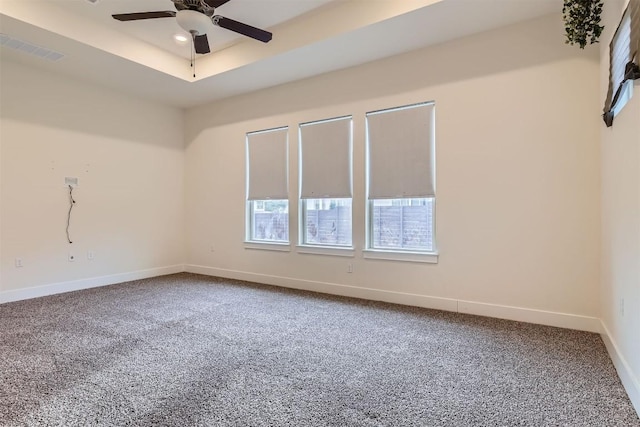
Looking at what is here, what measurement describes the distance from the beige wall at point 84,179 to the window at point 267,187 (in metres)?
1.69

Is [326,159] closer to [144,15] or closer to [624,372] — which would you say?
[144,15]

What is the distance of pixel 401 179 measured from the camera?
4141mm

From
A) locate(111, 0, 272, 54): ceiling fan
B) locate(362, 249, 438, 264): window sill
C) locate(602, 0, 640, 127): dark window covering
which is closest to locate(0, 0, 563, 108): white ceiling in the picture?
locate(111, 0, 272, 54): ceiling fan

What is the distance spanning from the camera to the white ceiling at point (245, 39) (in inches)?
132

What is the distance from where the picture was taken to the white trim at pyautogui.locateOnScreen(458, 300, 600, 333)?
3146 millimetres

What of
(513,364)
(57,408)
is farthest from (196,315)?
(513,364)

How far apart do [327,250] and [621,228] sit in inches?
123

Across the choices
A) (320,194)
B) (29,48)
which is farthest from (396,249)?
(29,48)

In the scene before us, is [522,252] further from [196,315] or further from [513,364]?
[196,315]

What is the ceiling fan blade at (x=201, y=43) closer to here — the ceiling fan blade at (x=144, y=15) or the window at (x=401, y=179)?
the ceiling fan blade at (x=144, y=15)

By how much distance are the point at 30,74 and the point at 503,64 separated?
19.3 feet

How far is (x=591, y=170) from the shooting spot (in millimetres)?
3127

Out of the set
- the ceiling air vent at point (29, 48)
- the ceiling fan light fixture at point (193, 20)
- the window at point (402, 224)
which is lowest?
the window at point (402, 224)

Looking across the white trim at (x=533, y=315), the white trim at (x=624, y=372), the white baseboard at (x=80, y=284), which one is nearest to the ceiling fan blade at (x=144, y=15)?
the white baseboard at (x=80, y=284)
